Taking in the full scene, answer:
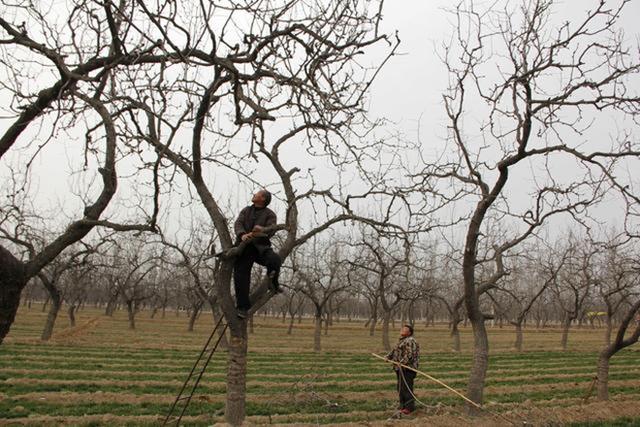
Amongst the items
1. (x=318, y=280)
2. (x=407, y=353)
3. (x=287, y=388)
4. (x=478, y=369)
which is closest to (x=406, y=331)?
(x=407, y=353)

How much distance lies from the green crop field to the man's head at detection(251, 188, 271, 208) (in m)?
3.68

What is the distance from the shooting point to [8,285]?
215 inches

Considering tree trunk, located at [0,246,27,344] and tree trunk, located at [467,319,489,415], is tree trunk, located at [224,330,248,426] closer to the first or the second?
tree trunk, located at [0,246,27,344]

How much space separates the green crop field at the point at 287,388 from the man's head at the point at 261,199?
3676 mm

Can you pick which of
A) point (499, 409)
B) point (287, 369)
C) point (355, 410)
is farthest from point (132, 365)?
point (499, 409)

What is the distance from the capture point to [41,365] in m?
15.1

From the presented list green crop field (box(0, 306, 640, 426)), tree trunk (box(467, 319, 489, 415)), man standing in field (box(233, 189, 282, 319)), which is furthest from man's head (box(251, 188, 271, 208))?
tree trunk (box(467, 319, 489, 415))

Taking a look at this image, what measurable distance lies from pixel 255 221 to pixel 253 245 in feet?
0.94

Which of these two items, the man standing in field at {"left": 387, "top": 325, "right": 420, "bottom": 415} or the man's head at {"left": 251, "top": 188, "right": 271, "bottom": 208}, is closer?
the man's head at {"left": 251, "top": 188, "right": 271, "bottom": 208}

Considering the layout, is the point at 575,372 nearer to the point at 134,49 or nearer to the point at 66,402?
the point at 66,402

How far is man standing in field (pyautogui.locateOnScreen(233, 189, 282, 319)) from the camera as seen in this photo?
610 cm

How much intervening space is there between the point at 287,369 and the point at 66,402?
26.7ft

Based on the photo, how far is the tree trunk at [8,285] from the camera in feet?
17.6

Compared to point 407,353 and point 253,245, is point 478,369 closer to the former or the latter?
point 407,353
